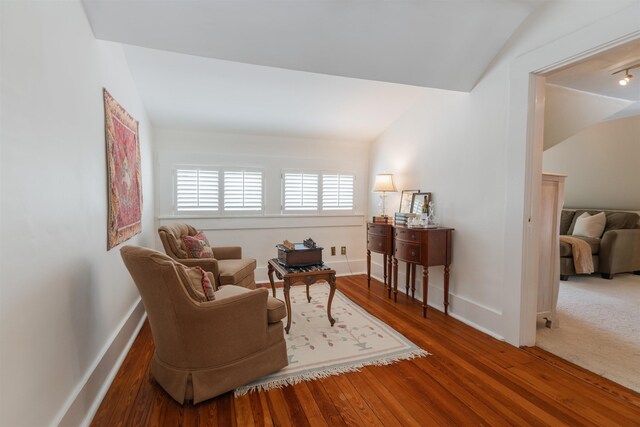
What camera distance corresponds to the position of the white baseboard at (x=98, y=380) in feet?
5.09

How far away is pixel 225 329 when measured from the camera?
192cm

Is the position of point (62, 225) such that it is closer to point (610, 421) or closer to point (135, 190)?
point (135, 190)

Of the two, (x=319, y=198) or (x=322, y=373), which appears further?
(x=319, y=198)

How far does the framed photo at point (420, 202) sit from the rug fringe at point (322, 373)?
1759 mm

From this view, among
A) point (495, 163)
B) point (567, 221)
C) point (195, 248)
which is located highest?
point (495, 163)

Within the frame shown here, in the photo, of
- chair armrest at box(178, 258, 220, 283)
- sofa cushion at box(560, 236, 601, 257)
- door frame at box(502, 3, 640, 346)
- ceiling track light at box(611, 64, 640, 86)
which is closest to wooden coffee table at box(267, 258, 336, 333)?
chair armrest at box(178, 258, 220, 283)

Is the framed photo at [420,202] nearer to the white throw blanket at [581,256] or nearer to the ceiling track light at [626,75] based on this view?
the ceiling track light at [626,75]

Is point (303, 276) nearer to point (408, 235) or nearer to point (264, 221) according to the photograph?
point (408, 235)

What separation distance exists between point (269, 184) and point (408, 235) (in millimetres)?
2247

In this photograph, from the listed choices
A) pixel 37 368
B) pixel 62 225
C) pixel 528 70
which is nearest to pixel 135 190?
pixel 62 225

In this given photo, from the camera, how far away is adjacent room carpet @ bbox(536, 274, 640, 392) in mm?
2293

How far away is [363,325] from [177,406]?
171 centimetres

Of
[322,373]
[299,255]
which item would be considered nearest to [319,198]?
[299,255]

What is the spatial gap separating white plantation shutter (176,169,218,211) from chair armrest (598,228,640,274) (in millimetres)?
5843
